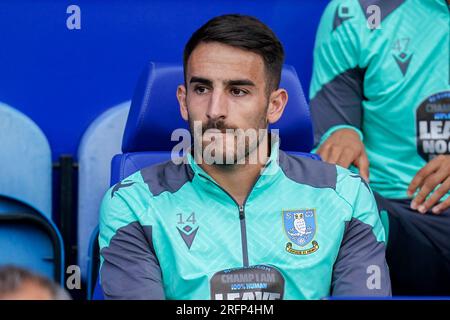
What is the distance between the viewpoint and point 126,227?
1955 millimetres

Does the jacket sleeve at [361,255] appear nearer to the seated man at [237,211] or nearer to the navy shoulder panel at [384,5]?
the seated man at [237,211]

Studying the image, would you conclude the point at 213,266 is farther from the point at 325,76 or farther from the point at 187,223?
the point at 325,76

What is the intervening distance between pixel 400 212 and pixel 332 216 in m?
0.73

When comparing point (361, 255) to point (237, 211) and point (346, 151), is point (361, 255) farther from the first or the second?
point (346, 151)

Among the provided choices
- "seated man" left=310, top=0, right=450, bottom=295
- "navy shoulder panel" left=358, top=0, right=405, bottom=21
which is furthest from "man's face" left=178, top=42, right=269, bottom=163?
"navy shoulder panel" left=358, top=0, right=405, bottom=21

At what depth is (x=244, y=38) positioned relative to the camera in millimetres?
2061

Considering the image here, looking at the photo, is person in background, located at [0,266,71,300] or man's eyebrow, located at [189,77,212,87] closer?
person in background, located at [0,266,71,300]

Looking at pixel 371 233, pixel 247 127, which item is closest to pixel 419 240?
pixel 371 233

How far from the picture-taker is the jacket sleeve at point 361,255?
1.94 metres

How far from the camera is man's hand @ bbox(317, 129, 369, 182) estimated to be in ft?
8.70

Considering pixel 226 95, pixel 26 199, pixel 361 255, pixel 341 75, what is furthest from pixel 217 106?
pixel 26 199

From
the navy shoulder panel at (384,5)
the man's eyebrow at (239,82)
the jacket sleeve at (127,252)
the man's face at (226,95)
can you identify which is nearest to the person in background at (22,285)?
the jacket sleeve at (127,252)

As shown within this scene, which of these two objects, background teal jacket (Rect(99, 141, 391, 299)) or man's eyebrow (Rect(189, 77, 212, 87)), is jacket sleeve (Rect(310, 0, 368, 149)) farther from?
man's eyebrow (Rect(189, 77, 212, 87))

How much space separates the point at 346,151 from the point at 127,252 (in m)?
0.94
